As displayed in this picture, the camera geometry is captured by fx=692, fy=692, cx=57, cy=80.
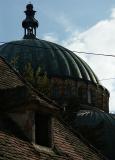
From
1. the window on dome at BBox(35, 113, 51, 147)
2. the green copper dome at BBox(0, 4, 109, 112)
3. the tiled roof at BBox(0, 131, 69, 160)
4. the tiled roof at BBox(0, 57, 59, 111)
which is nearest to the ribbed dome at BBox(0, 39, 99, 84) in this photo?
the green copper dome at BBox(0, 4, 109, 112)

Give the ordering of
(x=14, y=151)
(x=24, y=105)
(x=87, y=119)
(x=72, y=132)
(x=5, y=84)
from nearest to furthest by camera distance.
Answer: (x=14, y=151), (x=24, y=105), (x=5, y=84), (x=72, y=132), (x=87, y=119)

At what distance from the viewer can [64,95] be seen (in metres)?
70.7

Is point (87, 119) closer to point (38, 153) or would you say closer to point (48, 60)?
point (48, 60)

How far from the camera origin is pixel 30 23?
2963 inches

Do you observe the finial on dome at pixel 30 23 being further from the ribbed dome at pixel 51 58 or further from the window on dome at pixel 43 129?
the window on dome at pixel 43 129

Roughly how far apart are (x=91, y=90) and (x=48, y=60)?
599cm

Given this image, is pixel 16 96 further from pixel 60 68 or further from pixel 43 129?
pixel 60 68

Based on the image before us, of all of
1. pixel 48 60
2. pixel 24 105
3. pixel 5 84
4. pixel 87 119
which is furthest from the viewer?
pixel 48 60

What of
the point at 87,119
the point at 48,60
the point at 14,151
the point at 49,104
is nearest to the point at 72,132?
the point at 49,104

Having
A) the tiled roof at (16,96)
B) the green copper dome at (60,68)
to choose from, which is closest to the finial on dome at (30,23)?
the green copper dome at (60,68)

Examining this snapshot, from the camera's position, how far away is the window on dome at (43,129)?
15281mm

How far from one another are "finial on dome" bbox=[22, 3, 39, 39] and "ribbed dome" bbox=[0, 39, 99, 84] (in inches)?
87.7

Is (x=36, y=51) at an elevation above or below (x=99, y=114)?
above

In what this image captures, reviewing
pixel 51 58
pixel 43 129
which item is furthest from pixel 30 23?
pixel 43 129
